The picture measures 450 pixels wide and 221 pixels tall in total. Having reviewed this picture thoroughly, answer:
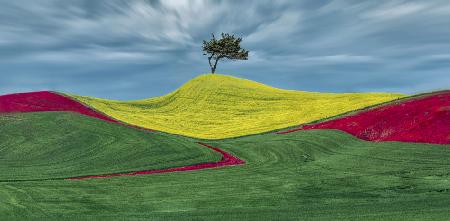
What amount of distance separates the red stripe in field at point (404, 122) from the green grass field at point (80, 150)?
1623cm

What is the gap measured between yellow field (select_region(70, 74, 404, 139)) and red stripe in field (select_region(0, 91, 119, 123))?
3.17 meters

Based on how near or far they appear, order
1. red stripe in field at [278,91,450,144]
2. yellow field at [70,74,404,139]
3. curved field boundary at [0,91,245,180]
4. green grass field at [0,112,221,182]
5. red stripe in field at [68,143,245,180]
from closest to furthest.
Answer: red stripe in field at [68,143,245,180], green grass field at [0,112,221,182], red stripe in field at [278,91,450,144], curved field boundary at [0,91,245,180], yellow field at [70,74,404,139]

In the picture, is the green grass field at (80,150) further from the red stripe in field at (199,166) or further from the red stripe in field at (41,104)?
the red stripe in field at (41,104)

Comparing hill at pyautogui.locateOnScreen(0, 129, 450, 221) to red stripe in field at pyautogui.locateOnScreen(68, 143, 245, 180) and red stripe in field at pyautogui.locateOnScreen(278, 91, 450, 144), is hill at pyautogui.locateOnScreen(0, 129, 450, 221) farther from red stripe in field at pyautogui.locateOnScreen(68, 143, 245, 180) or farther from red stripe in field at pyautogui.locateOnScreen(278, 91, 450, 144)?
red stripe in field at pyautogui.locateOnScreen(278, 91, 450, 144)

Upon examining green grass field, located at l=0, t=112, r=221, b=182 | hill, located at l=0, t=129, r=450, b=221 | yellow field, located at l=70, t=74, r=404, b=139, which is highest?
yellow field, located at l=70, t=74, r=404, b=139

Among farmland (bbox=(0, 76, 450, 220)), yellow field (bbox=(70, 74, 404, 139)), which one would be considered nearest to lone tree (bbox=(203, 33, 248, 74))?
yellow field (bbox=(70, 74, 404, 139))

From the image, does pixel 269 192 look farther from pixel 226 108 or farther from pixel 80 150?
pixel 226 108

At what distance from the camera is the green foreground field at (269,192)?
1698 cm

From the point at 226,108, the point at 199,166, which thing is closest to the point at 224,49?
the point at 226,108

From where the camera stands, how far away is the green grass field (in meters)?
29.8

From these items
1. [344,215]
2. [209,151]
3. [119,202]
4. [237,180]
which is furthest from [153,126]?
[344,215]

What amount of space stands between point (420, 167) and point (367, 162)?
3.46m

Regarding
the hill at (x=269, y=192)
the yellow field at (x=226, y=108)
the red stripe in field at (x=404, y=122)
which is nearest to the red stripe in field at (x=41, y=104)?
the yellow field at (x=226, y=108)

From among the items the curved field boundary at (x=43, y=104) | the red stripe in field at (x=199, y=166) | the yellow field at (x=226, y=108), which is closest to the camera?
the red stripe in field at (x=199, y=166)
